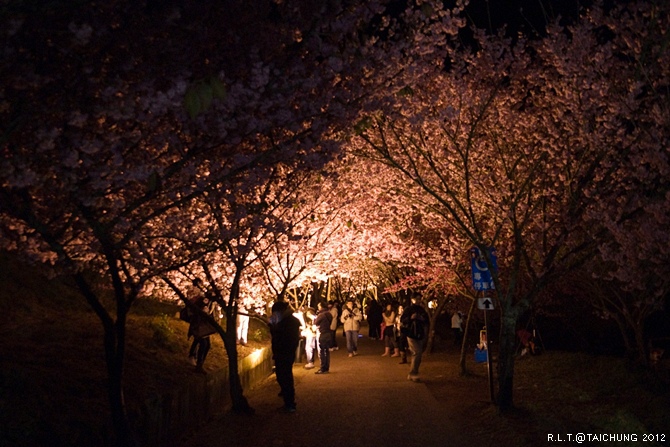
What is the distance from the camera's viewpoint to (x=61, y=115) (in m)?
6.02

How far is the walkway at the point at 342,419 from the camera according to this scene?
29.1ft

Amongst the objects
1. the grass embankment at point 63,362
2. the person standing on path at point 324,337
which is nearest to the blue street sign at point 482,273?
the grass embankment at point 63,362

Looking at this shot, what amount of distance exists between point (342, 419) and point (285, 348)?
5.86ft

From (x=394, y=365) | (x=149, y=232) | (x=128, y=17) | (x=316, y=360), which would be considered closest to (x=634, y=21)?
(x=128, y=17)

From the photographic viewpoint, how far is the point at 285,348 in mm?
11344

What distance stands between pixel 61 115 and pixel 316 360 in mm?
16193

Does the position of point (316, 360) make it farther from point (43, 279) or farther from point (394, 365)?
point (43, 279)

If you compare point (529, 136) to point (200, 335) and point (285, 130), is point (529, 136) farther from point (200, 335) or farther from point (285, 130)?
point (200, 335)

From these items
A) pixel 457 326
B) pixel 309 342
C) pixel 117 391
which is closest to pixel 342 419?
pixel 117 391

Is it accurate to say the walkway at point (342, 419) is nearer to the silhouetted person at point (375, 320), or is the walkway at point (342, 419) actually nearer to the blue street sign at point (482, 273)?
the blue street sign at point (482, 273)

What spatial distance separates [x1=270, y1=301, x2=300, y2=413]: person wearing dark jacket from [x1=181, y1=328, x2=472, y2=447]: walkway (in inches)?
14.6

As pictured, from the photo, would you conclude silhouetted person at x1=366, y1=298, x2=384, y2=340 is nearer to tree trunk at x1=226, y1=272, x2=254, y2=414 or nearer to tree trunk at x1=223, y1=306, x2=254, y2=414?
tree trunk at x1=226, y1=272, x2=254, y2=414

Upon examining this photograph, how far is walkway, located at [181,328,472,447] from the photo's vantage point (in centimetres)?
888

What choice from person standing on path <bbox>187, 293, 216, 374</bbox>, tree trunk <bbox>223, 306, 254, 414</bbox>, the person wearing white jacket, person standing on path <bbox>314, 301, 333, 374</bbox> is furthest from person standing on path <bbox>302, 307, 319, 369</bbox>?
tree trunk <bbox>223, 306, 254, 414</bbox>
